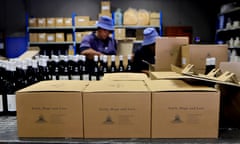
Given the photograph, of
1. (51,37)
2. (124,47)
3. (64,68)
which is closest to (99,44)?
(124,47)

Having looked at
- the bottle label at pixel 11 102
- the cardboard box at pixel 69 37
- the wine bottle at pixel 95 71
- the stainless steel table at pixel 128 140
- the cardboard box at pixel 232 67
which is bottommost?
the stainless steel table at pixel 128 140

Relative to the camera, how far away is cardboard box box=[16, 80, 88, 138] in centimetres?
103

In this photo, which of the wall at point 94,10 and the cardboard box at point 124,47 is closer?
the cardboard box at point 124,47

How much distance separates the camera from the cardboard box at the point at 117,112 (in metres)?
1.01

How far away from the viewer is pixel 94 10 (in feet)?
19.4

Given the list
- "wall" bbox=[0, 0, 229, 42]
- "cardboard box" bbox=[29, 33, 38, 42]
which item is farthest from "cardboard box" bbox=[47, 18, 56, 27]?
"wall" bbox=[0, 0, 229, 42]

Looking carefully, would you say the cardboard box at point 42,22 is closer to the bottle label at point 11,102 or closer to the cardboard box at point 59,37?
the cardboard box at point 59,37

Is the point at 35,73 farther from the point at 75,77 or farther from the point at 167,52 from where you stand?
the point at 167,52

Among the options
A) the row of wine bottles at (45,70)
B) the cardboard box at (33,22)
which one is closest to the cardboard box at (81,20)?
the cardboard box at (33,22)

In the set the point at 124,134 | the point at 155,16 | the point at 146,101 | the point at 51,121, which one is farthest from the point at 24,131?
the point at 155,16

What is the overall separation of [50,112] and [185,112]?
22.5 inches

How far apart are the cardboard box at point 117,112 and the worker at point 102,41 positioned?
219 centimetres

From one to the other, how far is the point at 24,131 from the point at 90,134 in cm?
29

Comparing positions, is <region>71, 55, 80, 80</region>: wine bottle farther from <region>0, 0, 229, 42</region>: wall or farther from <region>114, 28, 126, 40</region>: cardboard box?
<region>0, 0, 229, 42</region>: wall
